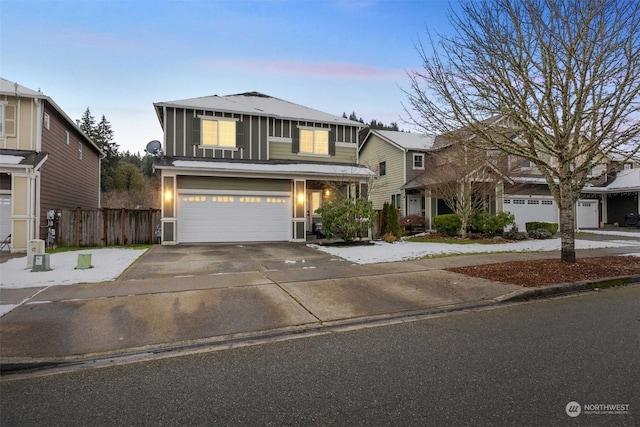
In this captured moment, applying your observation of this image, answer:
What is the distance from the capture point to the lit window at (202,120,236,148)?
15711mm

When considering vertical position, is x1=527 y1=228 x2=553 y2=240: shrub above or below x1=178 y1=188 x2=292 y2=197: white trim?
below

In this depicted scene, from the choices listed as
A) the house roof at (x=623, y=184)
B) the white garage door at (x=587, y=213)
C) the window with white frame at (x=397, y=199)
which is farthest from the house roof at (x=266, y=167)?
the house roof at (x=623, y=184)

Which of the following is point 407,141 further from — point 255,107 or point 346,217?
point 346,217

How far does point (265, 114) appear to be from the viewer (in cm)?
1622

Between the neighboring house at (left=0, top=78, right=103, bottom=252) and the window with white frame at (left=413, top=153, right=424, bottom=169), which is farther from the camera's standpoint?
the window with white frame at (left=413, top=153, right=424, bottom=169)

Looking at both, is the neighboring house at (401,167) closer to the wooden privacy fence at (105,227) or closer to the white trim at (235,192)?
the white trim at (235,192)

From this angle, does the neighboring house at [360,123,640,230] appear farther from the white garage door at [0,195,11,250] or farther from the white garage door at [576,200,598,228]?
the white garage door at [0,195,11,250]

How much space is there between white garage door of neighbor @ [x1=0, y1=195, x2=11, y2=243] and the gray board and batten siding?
5842mm

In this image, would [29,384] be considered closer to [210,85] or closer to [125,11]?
[125,11]

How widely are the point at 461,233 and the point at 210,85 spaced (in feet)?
56.6

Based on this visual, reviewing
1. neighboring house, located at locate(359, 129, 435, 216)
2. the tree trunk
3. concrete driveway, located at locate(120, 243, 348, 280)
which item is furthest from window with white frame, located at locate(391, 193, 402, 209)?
the tree trunk

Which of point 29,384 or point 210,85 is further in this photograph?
point 210,85

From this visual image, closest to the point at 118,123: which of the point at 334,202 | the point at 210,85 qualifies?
the point at 210,85

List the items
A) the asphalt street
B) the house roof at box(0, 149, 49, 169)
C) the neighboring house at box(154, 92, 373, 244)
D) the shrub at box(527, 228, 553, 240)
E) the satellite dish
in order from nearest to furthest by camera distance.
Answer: the asphalt street
the house roof at box(0, 149, 49, 169)
the neighboring house at box(154, 92, 373, 244)
the satellite dish
the shrub at box(527, 228, 553, 240)
